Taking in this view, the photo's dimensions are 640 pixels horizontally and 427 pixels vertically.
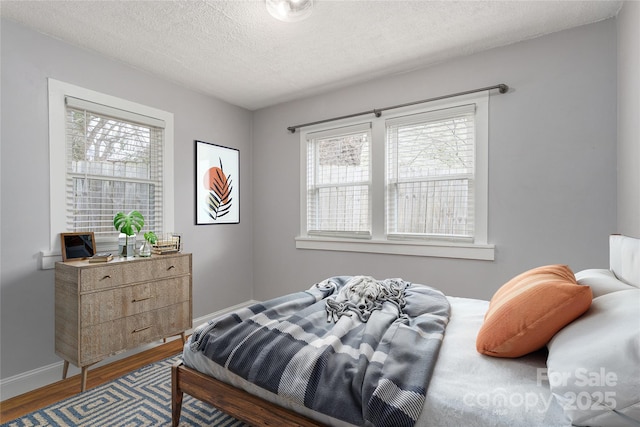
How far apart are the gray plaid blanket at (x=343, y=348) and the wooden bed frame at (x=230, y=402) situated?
98mm

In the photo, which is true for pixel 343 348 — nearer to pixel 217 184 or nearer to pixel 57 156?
pixel 57 156

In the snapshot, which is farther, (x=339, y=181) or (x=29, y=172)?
(x=339, y=181)

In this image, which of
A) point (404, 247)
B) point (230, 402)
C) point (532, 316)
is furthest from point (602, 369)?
point (404, 247)

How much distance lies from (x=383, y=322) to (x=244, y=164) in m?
3.12

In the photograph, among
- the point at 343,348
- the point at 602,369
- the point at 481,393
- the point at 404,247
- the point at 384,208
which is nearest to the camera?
the point at 602,369

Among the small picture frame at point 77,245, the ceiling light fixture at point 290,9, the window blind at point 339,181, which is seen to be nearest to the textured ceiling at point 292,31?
the ceiling light fixture at point 290,9

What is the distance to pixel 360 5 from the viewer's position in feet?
7.03

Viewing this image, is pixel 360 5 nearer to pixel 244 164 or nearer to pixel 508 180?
A: pixel 508 180

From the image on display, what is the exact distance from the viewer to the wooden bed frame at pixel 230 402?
1334 millimetres

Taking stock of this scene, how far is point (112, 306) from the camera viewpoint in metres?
2.42

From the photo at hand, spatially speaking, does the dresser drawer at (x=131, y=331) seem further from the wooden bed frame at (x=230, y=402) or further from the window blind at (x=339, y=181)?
the window blind at (x=339, y=181)

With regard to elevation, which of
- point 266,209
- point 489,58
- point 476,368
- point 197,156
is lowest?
point 476,368

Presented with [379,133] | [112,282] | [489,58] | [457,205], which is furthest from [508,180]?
[112,282]

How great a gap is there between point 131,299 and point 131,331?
25cm
